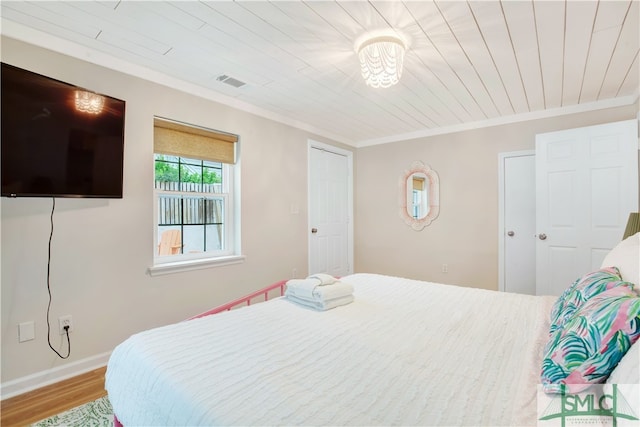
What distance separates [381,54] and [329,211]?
267 centimetres

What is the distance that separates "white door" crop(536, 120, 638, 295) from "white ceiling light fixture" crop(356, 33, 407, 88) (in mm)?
2217

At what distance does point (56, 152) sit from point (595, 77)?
13.7 feet

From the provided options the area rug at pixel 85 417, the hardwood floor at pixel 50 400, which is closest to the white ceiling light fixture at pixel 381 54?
the area rug at pixel 85 417

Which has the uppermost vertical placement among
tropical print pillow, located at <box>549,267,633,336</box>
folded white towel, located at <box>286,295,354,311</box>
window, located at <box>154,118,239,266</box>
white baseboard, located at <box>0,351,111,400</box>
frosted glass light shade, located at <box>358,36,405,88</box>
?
frosted glass light shade, located at <box>358,36,405,88</box>

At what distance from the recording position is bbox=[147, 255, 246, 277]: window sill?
2.63m

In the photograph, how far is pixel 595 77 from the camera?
267 centimetres

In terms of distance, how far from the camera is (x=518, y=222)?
3668 mm

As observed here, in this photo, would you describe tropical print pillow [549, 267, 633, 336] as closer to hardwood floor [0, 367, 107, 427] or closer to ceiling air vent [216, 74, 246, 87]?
hardwood floor [0, 367, 107, 427]

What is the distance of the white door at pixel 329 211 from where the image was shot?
165 inches

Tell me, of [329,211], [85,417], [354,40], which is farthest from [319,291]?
[329,211]

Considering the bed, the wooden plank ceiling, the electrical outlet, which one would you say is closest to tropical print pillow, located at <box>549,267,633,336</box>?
the bed

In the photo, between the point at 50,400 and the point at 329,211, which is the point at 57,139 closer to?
the point at 50,400

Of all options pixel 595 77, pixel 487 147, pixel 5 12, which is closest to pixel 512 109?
pixel 487 147

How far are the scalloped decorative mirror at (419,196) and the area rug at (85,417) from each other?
3788 millimetres
